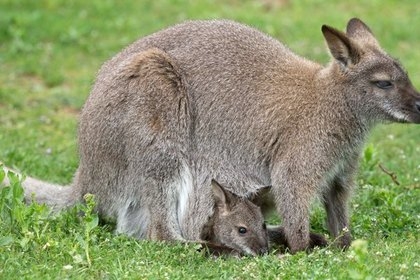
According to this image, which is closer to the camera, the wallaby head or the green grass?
the green grass

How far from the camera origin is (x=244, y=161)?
890cm

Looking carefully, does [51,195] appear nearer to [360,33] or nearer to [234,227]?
[234,227]

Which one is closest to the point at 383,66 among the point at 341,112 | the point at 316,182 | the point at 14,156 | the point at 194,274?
the point at 341,112

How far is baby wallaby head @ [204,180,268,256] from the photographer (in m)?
8.58

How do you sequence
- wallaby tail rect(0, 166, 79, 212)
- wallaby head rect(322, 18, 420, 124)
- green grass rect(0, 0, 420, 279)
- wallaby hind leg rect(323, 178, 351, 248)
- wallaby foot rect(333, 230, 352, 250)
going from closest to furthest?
green grass rect(0, 0, 420, 279)
wallaby head rect(322, 18, 420, 124)
wallaby foot rect(333, 230, 352, 250)
wallaby hind leg rect(323, 178, 351, 248)
wallaby tail rect(0, 166, 79, 212)

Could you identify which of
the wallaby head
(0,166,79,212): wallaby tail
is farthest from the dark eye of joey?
(0,166,79,212): wallaby tail

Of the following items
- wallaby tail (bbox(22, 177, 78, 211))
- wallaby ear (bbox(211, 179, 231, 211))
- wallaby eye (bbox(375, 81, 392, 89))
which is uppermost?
wallaby eye (bbox(375, 81, 392, 89))

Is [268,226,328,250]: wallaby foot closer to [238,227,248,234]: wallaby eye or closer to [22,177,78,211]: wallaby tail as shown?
[238,227,248,234]: wallaby eye

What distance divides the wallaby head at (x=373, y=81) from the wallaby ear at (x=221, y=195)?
1304 mm

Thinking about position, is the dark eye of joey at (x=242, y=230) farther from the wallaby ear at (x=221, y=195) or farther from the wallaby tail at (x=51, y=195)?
the wallaby tail at (x=51, y=195)

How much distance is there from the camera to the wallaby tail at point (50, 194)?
938 cm

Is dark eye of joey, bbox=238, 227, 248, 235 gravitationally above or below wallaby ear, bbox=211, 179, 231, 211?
below

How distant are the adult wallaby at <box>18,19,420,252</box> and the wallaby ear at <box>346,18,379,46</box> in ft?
0.07

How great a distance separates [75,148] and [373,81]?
4.29 m
